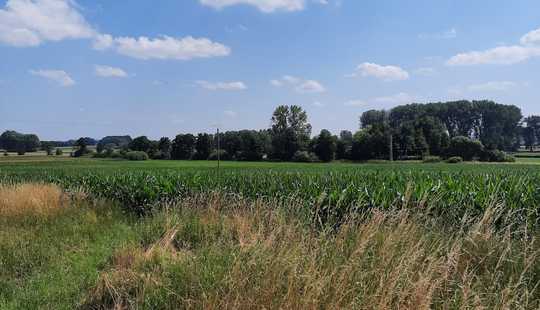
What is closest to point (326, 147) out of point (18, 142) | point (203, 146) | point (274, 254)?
point (203, 146)

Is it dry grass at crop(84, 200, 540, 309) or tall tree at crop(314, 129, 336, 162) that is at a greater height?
tall tree at crop(314, 129, 336, 162)

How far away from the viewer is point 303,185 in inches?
456

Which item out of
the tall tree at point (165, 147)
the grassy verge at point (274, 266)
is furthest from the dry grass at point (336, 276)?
the tall tree at point (165, 147)

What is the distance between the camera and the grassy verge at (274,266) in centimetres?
326

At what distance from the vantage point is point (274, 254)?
12.6 feet

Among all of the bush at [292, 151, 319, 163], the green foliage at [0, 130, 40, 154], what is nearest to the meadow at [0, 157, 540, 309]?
the bush at [292, 151, 319, 163]

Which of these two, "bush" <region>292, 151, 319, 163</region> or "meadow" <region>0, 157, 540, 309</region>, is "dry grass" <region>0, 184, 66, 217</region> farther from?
"bush" <region>292, 151, 319, 163</region>

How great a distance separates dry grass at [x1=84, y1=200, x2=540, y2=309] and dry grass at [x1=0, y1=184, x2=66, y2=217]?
218 inches

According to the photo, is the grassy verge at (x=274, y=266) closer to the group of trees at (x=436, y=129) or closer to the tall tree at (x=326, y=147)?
the tall tree at (x=326, y=147)

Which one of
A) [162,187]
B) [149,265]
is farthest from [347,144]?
[149,265]

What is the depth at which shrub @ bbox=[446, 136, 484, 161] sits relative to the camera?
8494 centimetres

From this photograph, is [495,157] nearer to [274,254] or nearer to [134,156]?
[134,156]

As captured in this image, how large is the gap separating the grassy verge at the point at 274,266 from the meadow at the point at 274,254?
0.02 meters

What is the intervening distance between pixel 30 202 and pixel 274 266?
8.90 m
